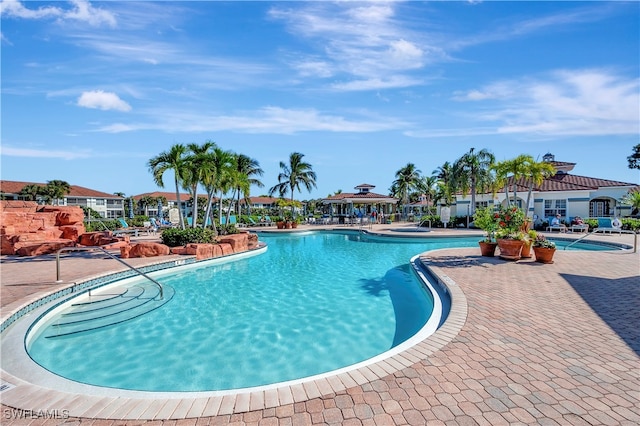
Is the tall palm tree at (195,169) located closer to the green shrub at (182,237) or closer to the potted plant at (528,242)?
the green shrub at (182,237)

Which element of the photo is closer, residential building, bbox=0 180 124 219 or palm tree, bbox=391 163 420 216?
residential building, bbox=0 180 124 219

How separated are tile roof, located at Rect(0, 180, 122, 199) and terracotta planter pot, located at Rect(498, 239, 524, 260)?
43.8 metres

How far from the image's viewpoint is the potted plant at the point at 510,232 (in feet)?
30.8

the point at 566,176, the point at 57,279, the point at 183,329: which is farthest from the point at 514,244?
the point at 566,176

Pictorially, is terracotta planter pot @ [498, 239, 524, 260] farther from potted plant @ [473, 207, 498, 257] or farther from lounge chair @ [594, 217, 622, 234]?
lounge chair @ [594, 217, 622, 234]

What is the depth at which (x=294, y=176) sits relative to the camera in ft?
106

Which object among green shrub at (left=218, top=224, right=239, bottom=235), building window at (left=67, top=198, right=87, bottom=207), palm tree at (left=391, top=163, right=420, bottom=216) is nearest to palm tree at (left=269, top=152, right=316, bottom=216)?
palm tree at (left=391, top=163, right=420, bottom=216)

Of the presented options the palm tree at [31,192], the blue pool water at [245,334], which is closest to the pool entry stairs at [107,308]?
the blue pool water at [245,334]

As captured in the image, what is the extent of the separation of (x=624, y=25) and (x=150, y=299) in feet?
44.4

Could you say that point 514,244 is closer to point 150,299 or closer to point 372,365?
point 372,365

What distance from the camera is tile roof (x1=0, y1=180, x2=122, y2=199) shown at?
1385 inches

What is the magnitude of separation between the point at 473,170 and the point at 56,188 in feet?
129

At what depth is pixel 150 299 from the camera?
277 inches

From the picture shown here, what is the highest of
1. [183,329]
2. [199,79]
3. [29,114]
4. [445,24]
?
[445,24]
